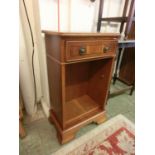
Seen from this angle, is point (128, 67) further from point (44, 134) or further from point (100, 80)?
point (44, 134)

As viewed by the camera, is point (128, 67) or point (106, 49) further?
point (128, 67)

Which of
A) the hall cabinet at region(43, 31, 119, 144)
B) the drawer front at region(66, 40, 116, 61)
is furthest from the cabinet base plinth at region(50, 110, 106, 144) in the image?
the drawer front at region(66, 40, 116, 61)

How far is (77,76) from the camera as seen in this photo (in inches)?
53.4

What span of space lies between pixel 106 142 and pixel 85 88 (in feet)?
2.08

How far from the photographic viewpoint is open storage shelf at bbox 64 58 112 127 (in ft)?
3.84

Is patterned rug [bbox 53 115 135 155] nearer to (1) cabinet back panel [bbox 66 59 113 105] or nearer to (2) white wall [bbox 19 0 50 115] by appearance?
(1) cabinet back panel [bbox 66 59 113 105]

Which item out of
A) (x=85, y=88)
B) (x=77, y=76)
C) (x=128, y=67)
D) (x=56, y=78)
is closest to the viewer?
(x=56, y=78)

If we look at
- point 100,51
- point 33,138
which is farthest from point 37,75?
point 100,51

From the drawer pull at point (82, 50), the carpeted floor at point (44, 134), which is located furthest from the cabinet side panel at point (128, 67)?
the drawer pull at point (82, 50)

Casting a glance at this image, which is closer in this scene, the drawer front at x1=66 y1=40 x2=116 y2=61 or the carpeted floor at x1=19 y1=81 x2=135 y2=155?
the drawer front at x1=66 y1=40 x2=116 y2=61

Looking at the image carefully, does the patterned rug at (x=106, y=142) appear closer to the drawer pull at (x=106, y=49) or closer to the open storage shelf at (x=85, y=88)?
the open storage shelf at (x=85, y=88)

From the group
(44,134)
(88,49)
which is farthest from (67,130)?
(88,49)

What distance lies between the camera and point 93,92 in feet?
4.61
